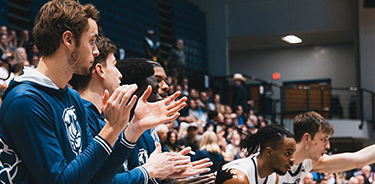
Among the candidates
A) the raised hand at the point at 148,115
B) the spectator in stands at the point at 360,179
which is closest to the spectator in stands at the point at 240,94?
the spectator in stands at the point at 360,179

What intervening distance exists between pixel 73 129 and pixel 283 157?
249 centimetres

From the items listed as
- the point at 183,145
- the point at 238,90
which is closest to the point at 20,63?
the point at 183,145

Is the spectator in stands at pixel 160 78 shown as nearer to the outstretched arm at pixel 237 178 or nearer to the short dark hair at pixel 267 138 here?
the outstretched arm at pixel 237 178

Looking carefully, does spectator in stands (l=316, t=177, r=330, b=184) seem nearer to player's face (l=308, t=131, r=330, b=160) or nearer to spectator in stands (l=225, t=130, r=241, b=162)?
spectator in stands (l=225, t=130, r=241, b=162)

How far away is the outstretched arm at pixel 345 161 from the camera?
533 cm

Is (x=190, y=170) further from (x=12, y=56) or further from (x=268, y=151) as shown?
(x=12, y=56)

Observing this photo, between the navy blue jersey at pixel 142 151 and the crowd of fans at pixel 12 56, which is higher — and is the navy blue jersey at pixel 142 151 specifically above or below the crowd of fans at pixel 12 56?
below

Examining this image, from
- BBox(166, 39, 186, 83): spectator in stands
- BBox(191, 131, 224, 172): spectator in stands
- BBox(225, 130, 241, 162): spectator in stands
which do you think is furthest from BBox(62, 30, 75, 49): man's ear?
BBox(166, 39, 186, 83): spectator in stands

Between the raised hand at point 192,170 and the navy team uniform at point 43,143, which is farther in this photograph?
the raised hand at point 192,170

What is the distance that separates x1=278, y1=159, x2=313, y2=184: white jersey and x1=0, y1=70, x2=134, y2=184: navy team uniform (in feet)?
9.50

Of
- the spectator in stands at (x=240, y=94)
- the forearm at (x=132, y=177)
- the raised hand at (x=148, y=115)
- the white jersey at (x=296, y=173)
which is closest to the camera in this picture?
the raised hand at (x=148, y=115)

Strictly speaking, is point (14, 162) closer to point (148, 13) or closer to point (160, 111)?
point (160, 111)

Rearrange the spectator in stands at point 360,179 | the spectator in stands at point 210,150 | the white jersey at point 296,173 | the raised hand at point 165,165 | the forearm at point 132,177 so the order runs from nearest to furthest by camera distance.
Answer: the forearm at point 132,177, the raised hand at point 165,165, the white jersey at point 296,173, the spectator in stands at point 210,150, the spectator in stands at point 360,179

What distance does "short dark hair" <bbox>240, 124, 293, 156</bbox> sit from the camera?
462cm
